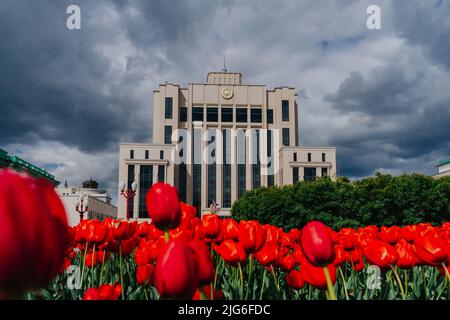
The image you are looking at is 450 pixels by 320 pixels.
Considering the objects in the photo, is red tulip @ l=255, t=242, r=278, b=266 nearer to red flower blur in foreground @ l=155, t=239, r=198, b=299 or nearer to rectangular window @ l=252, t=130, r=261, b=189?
red flower blur in foreground @ l=155, t=239, r=198, b=299

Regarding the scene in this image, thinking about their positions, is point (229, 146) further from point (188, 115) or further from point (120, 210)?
point (120, 210)

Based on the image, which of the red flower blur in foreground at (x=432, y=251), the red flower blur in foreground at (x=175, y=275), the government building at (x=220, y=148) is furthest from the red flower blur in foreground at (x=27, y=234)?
the government building at (x=220, y=148)

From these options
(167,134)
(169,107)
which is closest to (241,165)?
(167,134)

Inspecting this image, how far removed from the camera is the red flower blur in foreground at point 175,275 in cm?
87

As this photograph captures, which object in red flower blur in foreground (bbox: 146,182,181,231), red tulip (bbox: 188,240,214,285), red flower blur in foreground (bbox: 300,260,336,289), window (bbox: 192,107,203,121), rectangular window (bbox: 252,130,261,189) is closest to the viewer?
red tulip (bbox: 188,240,214,285)

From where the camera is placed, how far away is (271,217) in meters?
25.5

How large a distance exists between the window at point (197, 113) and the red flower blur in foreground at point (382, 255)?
245 feet

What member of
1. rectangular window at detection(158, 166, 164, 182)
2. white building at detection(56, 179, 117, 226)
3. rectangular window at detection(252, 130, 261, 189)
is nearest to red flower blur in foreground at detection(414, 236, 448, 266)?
white building at detection(56, 179, 117, 226)

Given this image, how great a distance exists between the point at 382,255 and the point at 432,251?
0.34 metres

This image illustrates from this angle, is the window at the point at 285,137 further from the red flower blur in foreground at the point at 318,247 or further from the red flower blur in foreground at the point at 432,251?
the red flower blur in foreground at the point at 318,247

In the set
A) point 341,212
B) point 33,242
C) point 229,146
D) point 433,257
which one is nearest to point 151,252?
point 433,257

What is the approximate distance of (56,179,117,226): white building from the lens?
54.2 m

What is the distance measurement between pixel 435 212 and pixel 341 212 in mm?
5010

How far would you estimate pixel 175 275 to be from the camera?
2.86 ft
